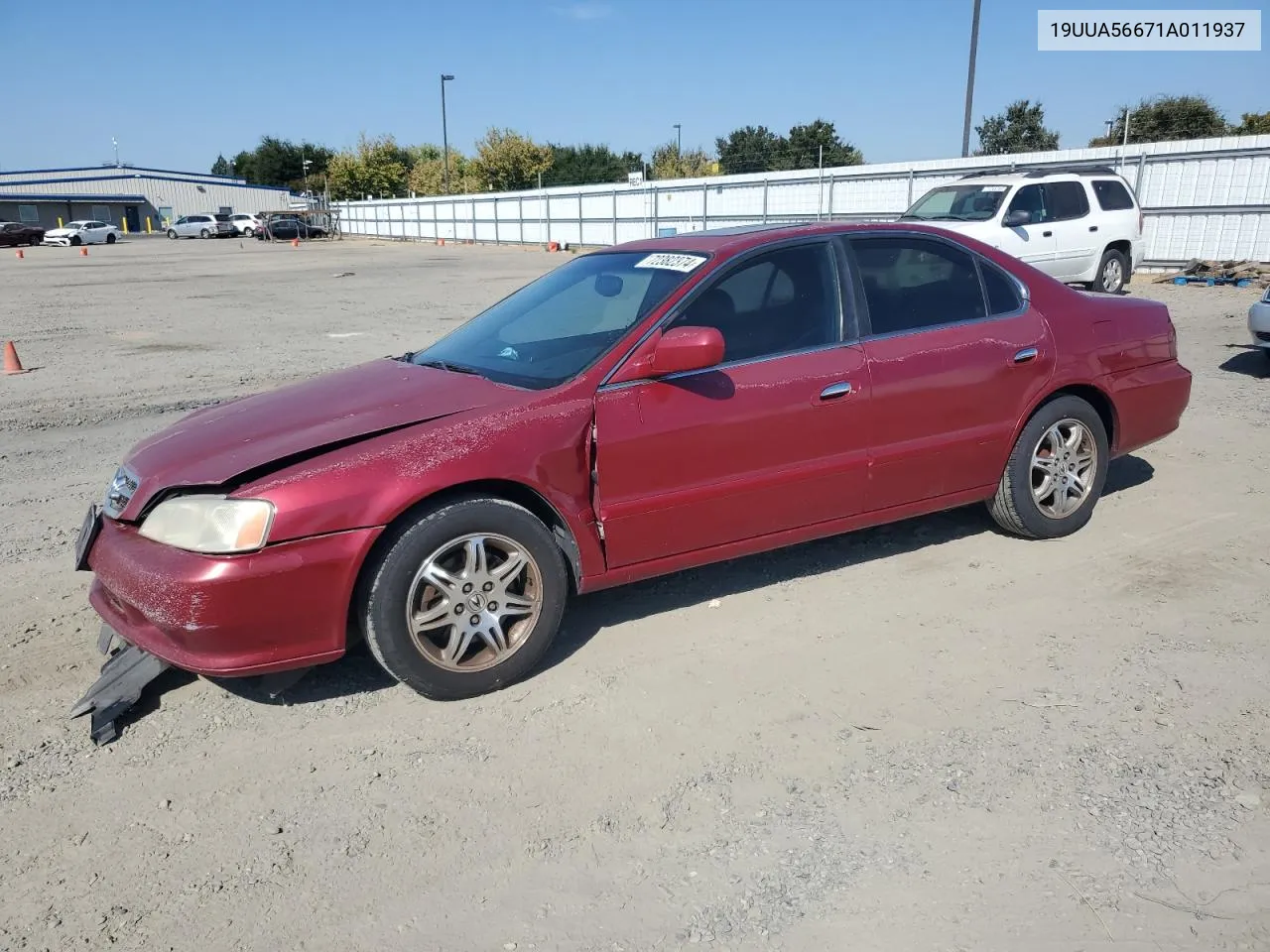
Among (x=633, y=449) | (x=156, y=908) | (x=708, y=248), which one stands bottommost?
(x=156, y=908)

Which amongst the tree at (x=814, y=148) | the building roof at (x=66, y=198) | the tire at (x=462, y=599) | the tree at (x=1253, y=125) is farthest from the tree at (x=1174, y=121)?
the building roof at (x=66, y=198)

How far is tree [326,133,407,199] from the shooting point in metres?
83.0

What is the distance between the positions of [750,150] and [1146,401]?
82.2m

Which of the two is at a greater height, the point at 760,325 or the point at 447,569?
the point at 760,325

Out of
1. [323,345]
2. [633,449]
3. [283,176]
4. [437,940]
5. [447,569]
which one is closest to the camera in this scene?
[437,940]

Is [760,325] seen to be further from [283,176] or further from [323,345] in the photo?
[283,176]

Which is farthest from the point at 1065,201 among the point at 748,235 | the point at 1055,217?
the point at 748,235

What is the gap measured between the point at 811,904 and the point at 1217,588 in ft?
9.70

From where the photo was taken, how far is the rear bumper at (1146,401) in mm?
5141

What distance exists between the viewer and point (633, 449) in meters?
3.80

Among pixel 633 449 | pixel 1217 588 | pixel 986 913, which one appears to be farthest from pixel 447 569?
pixel 1217 588

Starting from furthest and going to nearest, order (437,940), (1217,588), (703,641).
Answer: (1217,588) < (703,641) < (437,940)

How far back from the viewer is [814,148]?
246 ft

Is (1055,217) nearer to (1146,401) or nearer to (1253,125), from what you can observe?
(1146,401)
